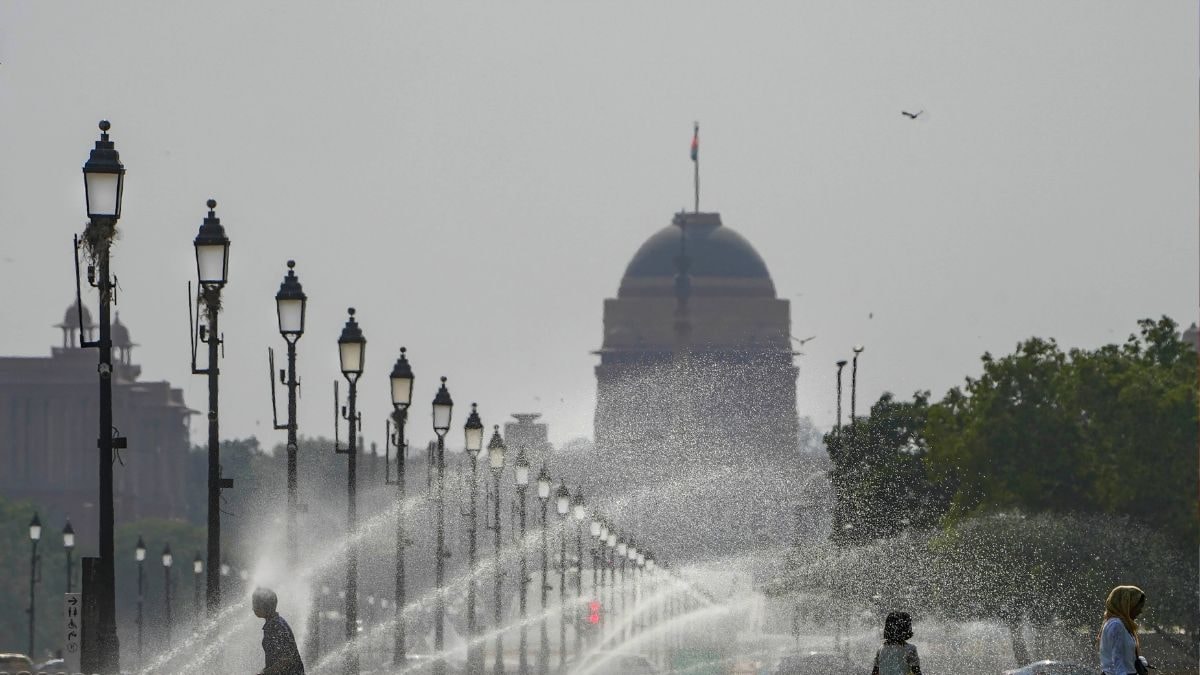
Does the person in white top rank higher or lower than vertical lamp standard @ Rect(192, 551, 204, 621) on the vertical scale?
higher

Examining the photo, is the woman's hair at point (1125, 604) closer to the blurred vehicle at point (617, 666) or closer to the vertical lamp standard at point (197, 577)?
the blurred vehicle at point (617, 666)

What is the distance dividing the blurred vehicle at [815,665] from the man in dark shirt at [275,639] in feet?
115

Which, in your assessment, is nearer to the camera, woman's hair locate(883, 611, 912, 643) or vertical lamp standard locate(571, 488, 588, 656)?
woman's hair locate(883, 611, 912, 643)

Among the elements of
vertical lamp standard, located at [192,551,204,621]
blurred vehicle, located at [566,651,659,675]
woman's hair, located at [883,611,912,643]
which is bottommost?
vertical lamp standard, located at [192,551,204,621]

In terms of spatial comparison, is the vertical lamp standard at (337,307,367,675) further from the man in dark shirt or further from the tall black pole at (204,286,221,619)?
the man in dark shirt

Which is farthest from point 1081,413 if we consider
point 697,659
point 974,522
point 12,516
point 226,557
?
point 12,516

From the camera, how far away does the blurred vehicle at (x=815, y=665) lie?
5984 cm

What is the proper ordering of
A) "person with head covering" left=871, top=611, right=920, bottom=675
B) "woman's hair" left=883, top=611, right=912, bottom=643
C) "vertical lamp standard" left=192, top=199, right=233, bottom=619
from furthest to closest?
"vertical lamp standard" left=192, top=199, right=233, bottom=619
"person with head covering" left=871, top=611, right=920, bottom=675
"woman's hair" left=883, top=611, right=912, bottom=643

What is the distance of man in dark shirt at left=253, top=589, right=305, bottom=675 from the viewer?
24281 mm

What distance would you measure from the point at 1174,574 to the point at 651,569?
83889 mm

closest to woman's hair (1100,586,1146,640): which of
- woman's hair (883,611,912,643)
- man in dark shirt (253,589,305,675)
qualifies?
woman's hair (883,611,912,643)

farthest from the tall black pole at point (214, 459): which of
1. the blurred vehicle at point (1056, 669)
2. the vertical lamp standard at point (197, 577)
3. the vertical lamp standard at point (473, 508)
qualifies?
the vertical lamp standard at point (197, 577)

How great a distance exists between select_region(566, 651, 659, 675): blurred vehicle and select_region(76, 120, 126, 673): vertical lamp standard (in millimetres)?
41996

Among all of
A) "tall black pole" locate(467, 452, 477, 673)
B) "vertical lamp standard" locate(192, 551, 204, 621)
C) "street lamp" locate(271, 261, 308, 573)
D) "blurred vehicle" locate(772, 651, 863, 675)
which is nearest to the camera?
"street lamp" locate(271, 261, 308, 573)
